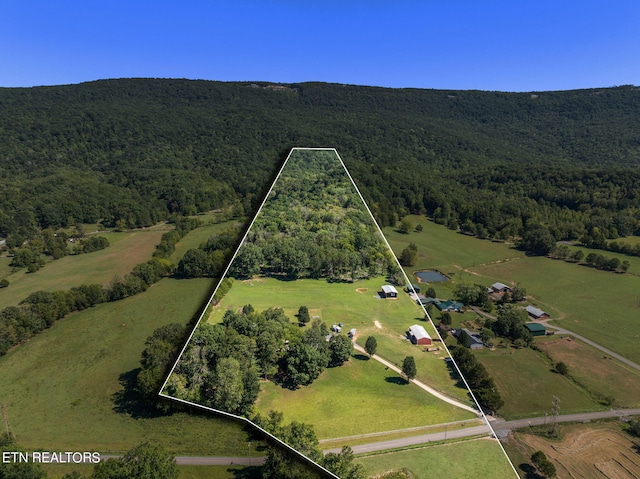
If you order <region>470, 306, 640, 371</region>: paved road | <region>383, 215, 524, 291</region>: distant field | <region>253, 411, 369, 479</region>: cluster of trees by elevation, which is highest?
<region>253, 411, 369, 479</region>: cluster of trees

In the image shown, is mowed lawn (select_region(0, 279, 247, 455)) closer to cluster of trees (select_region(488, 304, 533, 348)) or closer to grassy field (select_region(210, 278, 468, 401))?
grassy field (select_region(210, 278, 468, 401))

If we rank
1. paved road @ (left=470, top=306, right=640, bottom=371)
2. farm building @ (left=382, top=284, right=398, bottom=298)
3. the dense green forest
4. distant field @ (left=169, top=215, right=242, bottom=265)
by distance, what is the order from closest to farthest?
farm building @ (left=382, top=284, right=398, bottom=298) → paved road @ (left=470, top=306, right=640, bottom=371) → distant field @ (left=169, top=215, right=242, bottom=265) → the dense green forest

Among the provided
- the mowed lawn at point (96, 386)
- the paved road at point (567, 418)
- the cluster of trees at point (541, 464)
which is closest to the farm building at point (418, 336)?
the mowed lawn at point (96, 386)

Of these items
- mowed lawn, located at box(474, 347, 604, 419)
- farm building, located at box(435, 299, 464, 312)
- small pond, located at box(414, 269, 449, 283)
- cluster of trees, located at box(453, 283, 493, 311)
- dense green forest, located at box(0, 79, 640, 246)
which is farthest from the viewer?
dense green forest, located at box(0, 79, 640, 246)

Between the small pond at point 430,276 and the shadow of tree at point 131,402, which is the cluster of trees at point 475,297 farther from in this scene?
the shadow of tree at point 131,402

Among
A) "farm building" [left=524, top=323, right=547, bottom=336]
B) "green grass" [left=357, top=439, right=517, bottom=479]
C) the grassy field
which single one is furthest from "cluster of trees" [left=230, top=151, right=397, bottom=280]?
"farm building" [left=524, top=323, right=547, bottom=336]

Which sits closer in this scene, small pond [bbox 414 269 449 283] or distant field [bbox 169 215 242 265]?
small pond [bbox 414 269 449 283]

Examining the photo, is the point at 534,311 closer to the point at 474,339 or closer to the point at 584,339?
the point at 584,339
